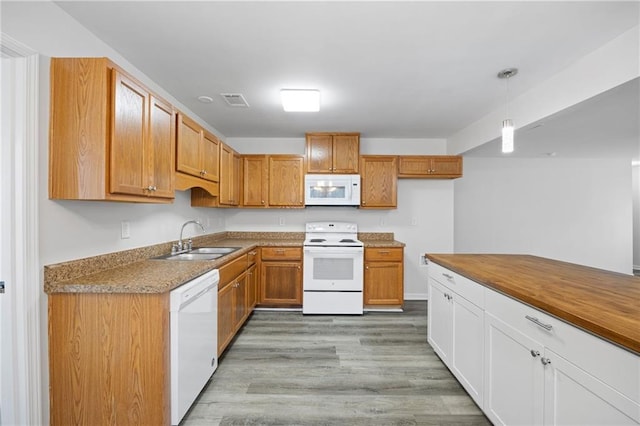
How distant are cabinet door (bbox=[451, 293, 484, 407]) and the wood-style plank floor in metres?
0.16

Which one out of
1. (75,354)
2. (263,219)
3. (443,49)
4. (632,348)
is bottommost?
(75,354)

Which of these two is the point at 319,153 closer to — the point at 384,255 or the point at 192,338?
the point at 384,255

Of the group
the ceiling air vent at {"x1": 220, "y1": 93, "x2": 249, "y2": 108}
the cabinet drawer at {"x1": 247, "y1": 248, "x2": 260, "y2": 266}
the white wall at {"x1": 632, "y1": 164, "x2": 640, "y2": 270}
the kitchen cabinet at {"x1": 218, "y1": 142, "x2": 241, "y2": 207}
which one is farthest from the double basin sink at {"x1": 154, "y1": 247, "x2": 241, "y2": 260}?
the white wall at {"x1": 632, "y1": 164, "x2": 640, "y2": 270}

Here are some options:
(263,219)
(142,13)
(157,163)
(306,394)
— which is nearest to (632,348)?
(306,394)

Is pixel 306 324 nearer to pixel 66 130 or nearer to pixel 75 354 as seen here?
pixel 75 354

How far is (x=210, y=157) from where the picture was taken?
283 centimetres

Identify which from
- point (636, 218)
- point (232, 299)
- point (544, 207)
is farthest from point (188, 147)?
point (636, 218)

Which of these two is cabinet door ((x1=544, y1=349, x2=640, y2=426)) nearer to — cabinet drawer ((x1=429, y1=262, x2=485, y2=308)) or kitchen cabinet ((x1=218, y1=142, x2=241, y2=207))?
cabinet drawer ((x1=429, y1=262, x2=485, y2=308))

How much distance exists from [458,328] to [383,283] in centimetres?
157

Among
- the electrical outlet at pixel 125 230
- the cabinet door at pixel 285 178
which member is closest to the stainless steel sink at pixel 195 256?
the electrical outlet at pixel 125 230

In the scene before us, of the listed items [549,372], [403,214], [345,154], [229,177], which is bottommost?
[549,372]

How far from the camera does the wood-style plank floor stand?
1.76 m

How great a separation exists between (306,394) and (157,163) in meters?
1.95

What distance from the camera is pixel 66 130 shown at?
145 cm
